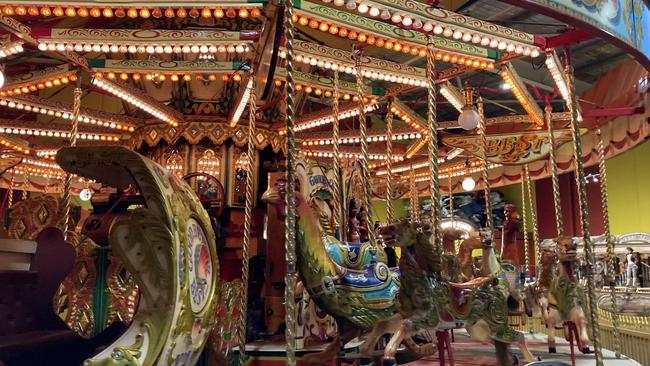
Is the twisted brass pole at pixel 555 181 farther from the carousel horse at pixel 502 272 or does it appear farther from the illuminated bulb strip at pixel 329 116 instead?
the illuminated bulb strip at pixel 329 116

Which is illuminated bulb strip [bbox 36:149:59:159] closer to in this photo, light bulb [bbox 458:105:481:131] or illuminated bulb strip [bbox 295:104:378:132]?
illuminated bulb strip [bbox 295:104:378:132]

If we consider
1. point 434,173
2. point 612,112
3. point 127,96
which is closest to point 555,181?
point 434,173

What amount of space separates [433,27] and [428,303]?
276 cm

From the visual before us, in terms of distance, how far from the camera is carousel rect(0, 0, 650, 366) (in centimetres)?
253

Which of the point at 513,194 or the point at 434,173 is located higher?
the point at 513,194

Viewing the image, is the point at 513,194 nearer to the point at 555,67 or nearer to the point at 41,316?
the point at 555,67

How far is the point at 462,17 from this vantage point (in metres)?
5.13

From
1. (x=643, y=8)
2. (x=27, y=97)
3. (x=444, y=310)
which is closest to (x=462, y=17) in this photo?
(x=643, y=8)

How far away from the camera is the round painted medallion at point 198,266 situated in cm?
232

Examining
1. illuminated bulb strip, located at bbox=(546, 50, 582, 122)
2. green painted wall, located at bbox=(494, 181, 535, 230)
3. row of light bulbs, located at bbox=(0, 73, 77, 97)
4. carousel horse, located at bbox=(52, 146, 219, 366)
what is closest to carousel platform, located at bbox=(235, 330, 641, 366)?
carousel horse, located at bbox=(52, 146, 219, 366)

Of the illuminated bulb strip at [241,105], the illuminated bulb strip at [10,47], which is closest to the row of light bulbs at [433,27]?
the illuminated bulb strip at [241,105]

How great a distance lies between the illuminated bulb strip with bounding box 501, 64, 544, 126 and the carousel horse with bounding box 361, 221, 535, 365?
371cm

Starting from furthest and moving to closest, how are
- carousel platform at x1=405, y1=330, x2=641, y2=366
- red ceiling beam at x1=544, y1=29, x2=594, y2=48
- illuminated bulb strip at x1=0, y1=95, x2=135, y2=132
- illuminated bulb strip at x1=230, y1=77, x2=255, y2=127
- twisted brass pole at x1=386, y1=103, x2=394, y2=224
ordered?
illuminated bulb strip at x1=0, y1=95, x2=135, y2=132 → illuminated bulb strip at x1=230, y1=77, x2=255, y2=127 → twisted brass pole at x1=386, y1=103, x2=394, y2=224 → carousel platform at x1=405, y1=330, x2=641, y2=366 → red ceiling beam at x1=544, y1=29, x2=594, y2=48

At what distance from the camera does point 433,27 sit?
501 cm
